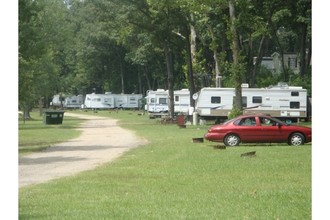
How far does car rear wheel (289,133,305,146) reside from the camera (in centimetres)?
2336

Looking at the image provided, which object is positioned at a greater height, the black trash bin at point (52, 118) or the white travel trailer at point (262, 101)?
the white travel trailer at point (262, 101)

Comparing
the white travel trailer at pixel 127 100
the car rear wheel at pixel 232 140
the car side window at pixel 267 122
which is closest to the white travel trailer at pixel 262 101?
the car side window at pixel 267 122

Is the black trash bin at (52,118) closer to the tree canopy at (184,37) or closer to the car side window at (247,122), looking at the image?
the tree canopy at (184,37)

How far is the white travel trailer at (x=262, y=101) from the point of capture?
41.6m

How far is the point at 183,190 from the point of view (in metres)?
12.1

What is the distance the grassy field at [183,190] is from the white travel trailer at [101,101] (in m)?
68.1

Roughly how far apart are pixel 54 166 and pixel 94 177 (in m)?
3.73

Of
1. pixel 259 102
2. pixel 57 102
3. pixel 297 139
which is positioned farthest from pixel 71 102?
pixel 297 139

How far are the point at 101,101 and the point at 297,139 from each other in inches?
2588

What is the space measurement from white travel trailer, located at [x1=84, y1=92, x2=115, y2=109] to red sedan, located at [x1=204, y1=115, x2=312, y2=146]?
2521 inches
